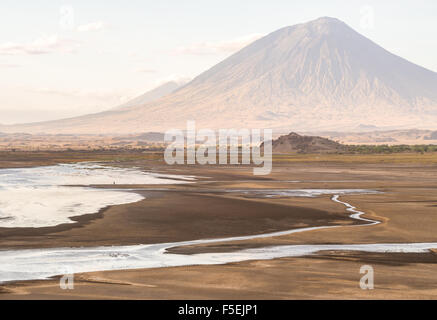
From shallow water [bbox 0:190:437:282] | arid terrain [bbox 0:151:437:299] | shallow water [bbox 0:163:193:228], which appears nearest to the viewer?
arid terrain [bbox 0:151:437:299]

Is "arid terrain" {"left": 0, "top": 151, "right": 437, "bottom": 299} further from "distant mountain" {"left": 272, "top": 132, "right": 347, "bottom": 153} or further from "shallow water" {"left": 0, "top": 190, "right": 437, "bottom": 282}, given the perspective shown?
"distant mountain" {"left": 272, "top": 132, "right": 347, "bottom": 153}

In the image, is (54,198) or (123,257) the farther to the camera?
(54,198)

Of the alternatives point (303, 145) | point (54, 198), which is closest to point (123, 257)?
point (54, 198)

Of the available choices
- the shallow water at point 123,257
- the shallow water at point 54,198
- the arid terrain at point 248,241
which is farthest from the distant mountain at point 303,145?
the shallow water at point 123,257

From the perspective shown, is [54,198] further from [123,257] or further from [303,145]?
[303,145]

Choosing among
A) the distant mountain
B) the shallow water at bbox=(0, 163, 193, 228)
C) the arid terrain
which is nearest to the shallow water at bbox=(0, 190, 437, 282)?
the arid terrain
